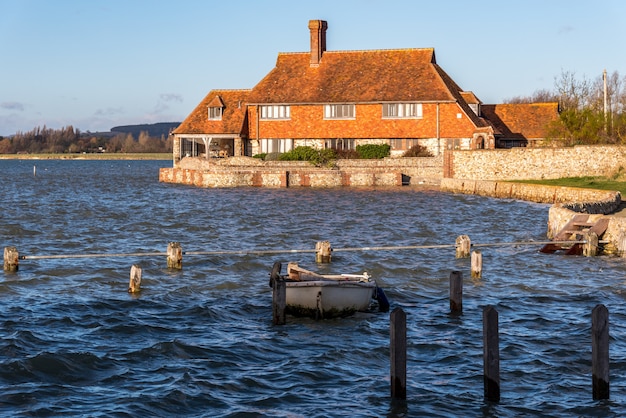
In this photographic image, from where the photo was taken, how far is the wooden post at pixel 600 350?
12.8 meters

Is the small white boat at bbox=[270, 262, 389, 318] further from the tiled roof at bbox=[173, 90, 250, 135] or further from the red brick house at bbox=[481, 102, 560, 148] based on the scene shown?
the red brick house at bbox=[481, 102, 560, 148]

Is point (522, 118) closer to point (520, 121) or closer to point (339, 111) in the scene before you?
point (520, 121)

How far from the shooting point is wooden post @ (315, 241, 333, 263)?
25844 mm

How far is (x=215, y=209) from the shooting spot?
157 feet

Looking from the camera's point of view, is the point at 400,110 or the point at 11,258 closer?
the point at 11,258

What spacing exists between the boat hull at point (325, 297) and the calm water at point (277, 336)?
0.26 metres

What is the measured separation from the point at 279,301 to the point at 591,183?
105 ft

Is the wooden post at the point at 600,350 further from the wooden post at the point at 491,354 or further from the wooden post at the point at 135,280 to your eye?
the wooden post at the point at 135,280

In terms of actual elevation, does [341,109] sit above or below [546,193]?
above

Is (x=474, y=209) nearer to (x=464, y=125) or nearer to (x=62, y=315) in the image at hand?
(x=464, y=125)

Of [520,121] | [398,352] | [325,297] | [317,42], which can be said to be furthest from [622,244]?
[520,121]

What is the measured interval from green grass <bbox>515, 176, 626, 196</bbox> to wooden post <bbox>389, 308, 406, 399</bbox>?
28.3 meters

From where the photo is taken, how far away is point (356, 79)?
70188mm

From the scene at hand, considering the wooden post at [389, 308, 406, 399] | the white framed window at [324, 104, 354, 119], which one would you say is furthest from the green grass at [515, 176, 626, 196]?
the wooden post at [389, 308, 406, 399]
